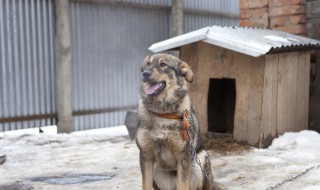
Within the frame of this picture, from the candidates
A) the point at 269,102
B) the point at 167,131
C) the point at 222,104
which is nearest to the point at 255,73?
the point at 269,102

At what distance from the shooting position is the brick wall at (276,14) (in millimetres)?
7734

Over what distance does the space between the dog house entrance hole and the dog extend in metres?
4.18

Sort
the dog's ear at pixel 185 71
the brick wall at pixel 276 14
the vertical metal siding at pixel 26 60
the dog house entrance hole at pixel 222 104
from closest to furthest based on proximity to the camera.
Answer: the dog's ear at pixel 185 71 → the brick wall at pixel 276 14 → the vertical metal siding at pixel 26 60 → the dog house entrance hole at pixel 222 104

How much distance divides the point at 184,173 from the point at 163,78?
837mm

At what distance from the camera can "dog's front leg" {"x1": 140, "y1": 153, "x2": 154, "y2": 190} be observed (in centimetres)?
374

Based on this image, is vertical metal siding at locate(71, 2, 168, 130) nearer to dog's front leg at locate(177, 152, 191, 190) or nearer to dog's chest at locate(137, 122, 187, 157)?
dog's chest at locate(137, 122, 187, 157)

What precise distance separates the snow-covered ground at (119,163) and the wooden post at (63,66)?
2.23 ft

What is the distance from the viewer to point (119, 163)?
589cm

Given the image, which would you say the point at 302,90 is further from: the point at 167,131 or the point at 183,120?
the point at 167,131

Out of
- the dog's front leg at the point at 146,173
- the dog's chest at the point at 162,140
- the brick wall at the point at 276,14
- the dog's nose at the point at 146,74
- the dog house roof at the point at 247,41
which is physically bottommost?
the dog's front leg at the point at 146,173

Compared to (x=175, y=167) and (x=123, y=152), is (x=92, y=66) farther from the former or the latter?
(x=175, y=167)

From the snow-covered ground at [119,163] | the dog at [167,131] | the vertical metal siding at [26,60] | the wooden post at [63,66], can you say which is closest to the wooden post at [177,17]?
the wooden post at [63,66]

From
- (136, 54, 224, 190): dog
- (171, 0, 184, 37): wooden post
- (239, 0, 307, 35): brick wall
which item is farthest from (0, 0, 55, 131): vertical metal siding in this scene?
(136, 54, 224, 190): dog

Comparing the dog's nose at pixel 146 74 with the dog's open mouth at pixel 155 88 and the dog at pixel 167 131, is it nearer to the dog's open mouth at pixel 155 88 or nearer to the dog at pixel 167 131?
the dog at pixel 167 131
